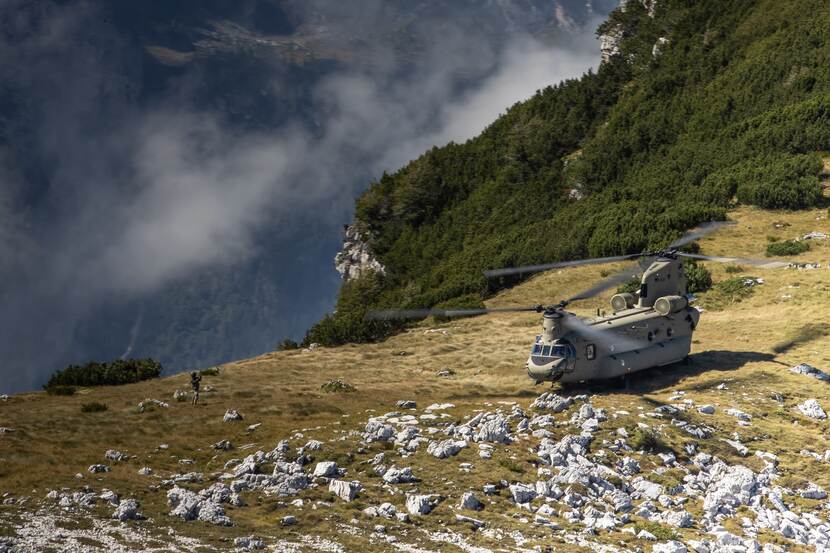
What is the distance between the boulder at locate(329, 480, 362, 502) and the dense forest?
3047 cm

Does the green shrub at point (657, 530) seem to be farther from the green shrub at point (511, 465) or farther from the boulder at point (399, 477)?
the boulder at point (399, 477)

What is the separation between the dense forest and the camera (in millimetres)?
63844

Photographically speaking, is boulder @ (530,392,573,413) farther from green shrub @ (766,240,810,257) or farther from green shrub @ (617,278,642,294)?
green shrub @ (766,240,810,257)

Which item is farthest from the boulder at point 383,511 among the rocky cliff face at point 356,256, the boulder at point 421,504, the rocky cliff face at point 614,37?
the rocky cliff face at point 614,37

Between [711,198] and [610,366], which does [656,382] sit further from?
[711,198]

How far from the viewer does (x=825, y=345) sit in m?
35.4

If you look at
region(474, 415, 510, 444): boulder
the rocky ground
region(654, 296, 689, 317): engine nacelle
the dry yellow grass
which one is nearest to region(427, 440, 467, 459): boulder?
Result: the rocky ground

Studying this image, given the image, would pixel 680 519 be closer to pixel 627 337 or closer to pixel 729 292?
pixel 627 337

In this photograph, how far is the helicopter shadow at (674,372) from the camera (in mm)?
32188

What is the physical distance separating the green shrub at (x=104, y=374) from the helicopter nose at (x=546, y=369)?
26.1m

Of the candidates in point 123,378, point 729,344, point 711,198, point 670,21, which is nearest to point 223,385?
point 123,378

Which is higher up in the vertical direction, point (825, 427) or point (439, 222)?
point (439, 222)

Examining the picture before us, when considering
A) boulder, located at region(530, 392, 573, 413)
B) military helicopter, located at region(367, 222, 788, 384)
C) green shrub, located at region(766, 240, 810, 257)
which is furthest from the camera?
green shrub, located at region(766, 240, 810, 257)

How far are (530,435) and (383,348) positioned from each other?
24080mm
